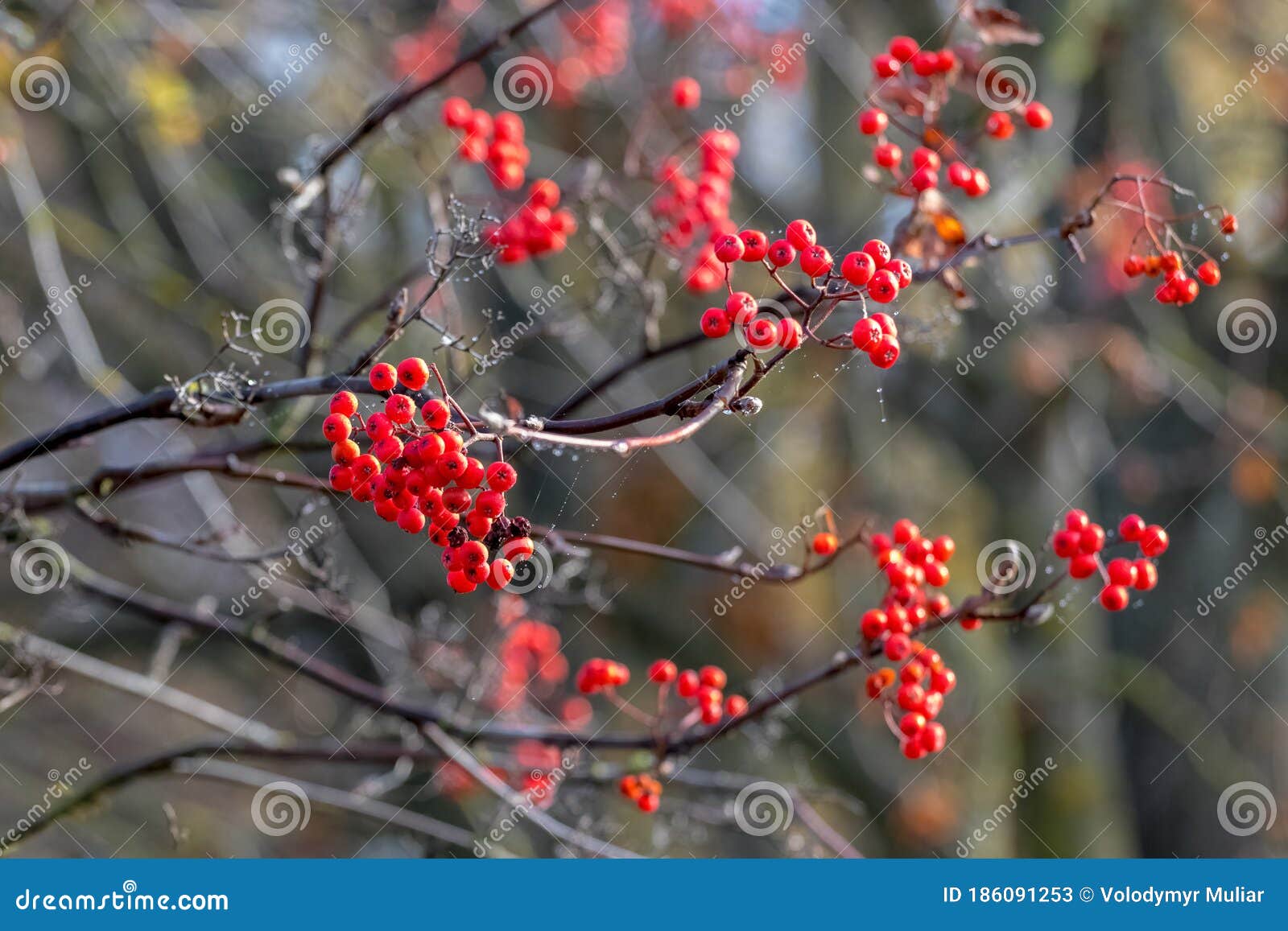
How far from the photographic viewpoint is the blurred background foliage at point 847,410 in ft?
21.5

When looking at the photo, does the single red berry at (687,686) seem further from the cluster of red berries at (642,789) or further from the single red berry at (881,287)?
the single red berry at (881,287)

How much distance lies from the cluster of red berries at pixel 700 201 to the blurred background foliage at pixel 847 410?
2.55 metres

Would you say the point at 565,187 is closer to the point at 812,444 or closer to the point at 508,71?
the point at 508,71

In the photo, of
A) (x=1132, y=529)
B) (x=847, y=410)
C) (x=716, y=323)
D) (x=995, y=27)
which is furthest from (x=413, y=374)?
(x=847, y=410)

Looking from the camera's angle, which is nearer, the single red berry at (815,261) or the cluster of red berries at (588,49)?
the single red berry at (815,261)

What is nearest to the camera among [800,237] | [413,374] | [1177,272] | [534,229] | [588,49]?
[413,374]

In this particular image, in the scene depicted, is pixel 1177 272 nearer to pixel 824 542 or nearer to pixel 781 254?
pixel 824 542

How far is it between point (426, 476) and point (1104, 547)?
6.47ft

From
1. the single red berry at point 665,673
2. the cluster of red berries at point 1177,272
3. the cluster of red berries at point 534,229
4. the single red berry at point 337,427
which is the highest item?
the cluster of red berries at point 534,229

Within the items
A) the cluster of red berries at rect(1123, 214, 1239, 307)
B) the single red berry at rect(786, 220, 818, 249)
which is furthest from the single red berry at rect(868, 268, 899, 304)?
the cluster of red berries at rect(1123, 214, 1239, 307)

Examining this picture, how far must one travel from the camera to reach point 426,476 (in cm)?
191

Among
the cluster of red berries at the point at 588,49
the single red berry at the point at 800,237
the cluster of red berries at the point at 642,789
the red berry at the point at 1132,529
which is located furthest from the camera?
the cluster of red berries at the point at 588,49

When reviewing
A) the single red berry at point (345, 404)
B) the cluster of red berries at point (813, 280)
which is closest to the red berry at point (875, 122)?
the cluster of red berries at point (813, 280)

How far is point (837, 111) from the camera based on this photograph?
786 centimetres
